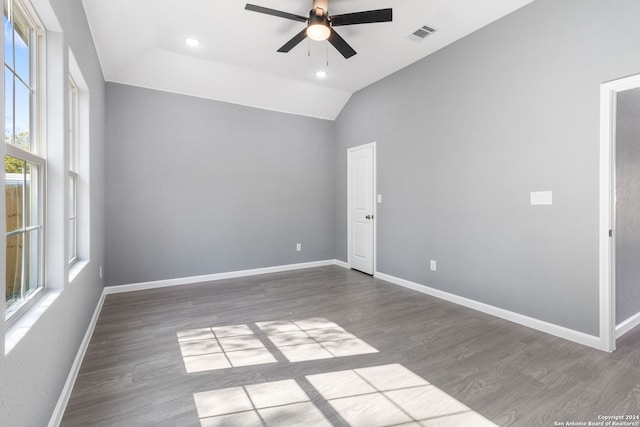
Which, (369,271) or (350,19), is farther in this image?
(369,271)

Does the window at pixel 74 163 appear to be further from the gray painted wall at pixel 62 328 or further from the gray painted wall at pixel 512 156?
the gray painted wall at pixel 512 156

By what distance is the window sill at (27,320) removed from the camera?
45.2 inches

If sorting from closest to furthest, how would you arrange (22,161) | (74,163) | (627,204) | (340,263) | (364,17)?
(22,161)
(364,17)
(74,163)
(627,204)
(340,263)

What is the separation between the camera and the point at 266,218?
5086 millimetres

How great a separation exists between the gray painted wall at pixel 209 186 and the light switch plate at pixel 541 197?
11.2 feet

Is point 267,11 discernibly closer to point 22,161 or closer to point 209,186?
point 22,161

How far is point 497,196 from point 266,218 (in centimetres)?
337

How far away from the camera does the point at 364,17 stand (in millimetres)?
2586

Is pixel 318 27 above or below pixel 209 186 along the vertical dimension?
above

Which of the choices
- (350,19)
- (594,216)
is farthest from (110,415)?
(594,216)

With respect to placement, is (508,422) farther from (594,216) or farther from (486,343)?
(594,216)

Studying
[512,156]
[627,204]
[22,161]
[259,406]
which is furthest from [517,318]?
[22,161]

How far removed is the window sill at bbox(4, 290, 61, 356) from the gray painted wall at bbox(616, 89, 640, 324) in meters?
4.12

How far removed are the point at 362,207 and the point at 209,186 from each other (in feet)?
8.12
